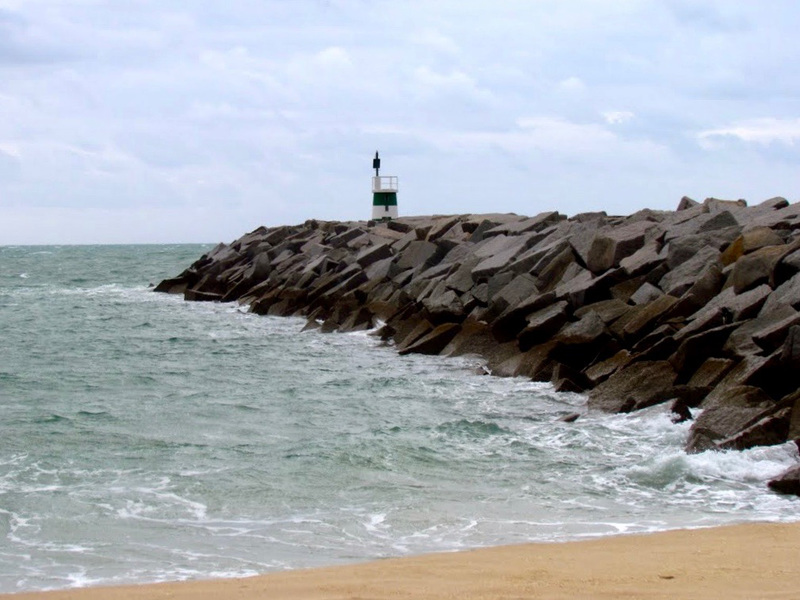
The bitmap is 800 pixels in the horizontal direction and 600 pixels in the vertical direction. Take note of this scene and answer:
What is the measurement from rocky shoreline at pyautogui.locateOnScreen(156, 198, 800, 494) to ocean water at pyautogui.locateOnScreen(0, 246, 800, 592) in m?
0.39

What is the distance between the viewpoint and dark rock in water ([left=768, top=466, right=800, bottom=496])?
303 inches

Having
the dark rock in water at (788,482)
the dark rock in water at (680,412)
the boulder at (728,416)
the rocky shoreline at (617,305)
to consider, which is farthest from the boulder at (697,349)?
the dark rock in water at (788,482)

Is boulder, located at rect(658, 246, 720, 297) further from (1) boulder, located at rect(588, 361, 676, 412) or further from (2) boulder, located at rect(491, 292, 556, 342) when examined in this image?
(1) boulder, located at rect(588, 361, 676, 412)

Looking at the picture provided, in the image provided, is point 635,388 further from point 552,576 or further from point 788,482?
point 552,576

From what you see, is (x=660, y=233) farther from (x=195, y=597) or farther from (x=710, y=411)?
(x=195, y=597)

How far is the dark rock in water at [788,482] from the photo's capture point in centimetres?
768

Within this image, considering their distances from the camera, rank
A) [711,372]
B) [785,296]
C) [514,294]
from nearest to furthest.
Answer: [711,372]
[785,296]
[514,294]

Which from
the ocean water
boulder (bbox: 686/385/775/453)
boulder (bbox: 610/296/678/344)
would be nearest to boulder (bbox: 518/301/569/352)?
the ocean water

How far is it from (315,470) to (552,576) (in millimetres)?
3829

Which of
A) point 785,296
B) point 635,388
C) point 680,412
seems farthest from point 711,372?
point 785,296

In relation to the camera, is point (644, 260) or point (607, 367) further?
point (644, 260)

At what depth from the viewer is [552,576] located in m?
5.58

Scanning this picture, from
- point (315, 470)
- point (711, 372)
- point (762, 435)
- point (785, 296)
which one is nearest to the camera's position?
point (762, 435)

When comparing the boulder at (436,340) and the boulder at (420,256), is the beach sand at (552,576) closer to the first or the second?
the boulder at (436,340)
